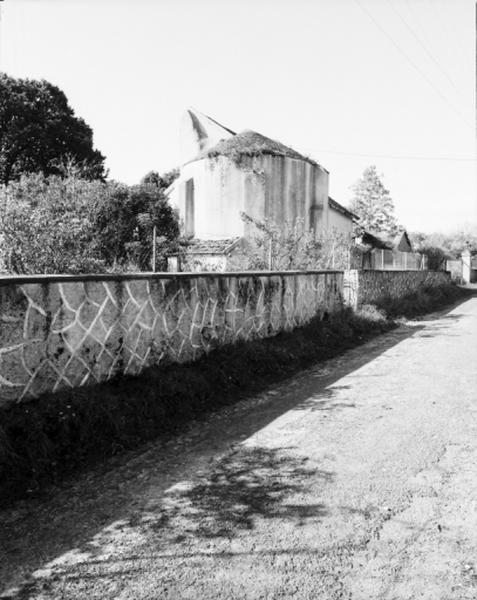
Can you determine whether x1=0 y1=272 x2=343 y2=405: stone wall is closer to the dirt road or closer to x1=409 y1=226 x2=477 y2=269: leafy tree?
the dirt road

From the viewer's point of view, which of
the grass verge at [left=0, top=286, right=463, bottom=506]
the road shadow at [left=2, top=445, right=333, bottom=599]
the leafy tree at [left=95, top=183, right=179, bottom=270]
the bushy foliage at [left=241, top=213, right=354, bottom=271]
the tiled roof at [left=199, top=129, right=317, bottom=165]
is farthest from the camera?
the tiled roof at [left=199, top=129, right=317, bottom=165]

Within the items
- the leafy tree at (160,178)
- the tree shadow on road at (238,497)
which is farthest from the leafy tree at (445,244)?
the tree shadow on road at (238,497)

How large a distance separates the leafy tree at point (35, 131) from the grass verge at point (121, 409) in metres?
29.1

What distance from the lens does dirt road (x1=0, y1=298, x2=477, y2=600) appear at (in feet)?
9.12

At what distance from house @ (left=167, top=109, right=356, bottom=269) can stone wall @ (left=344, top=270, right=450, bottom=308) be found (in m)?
5.41

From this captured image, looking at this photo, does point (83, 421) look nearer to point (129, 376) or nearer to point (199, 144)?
point (129, 376)

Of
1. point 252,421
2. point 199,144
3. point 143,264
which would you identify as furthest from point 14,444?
point 199,144

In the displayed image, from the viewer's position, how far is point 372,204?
66.0 metres

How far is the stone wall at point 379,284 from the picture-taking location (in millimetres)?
14367

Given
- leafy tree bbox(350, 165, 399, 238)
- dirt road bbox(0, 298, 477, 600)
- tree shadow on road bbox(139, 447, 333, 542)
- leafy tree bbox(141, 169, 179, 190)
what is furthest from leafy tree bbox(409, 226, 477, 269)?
tree shadow on road bbox(139, 447, 333, 542)

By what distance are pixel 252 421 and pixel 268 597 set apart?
3.02m

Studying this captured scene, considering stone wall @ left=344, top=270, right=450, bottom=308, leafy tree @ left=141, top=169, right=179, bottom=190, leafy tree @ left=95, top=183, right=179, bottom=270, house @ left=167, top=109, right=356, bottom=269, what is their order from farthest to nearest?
1. leafy tree @ left=141, top=169, right=179, bottom=190
2. house @ left=167, top=109, right=356, bottom=269
3. leafy tree @ left=95, top=183, right=179, bottom=270
4. stone wall @ left=344, top=270, right=450, bottom=308

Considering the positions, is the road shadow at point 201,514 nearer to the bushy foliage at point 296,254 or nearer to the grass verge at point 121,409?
the grass verge at point 121,409

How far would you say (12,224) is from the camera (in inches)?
364
